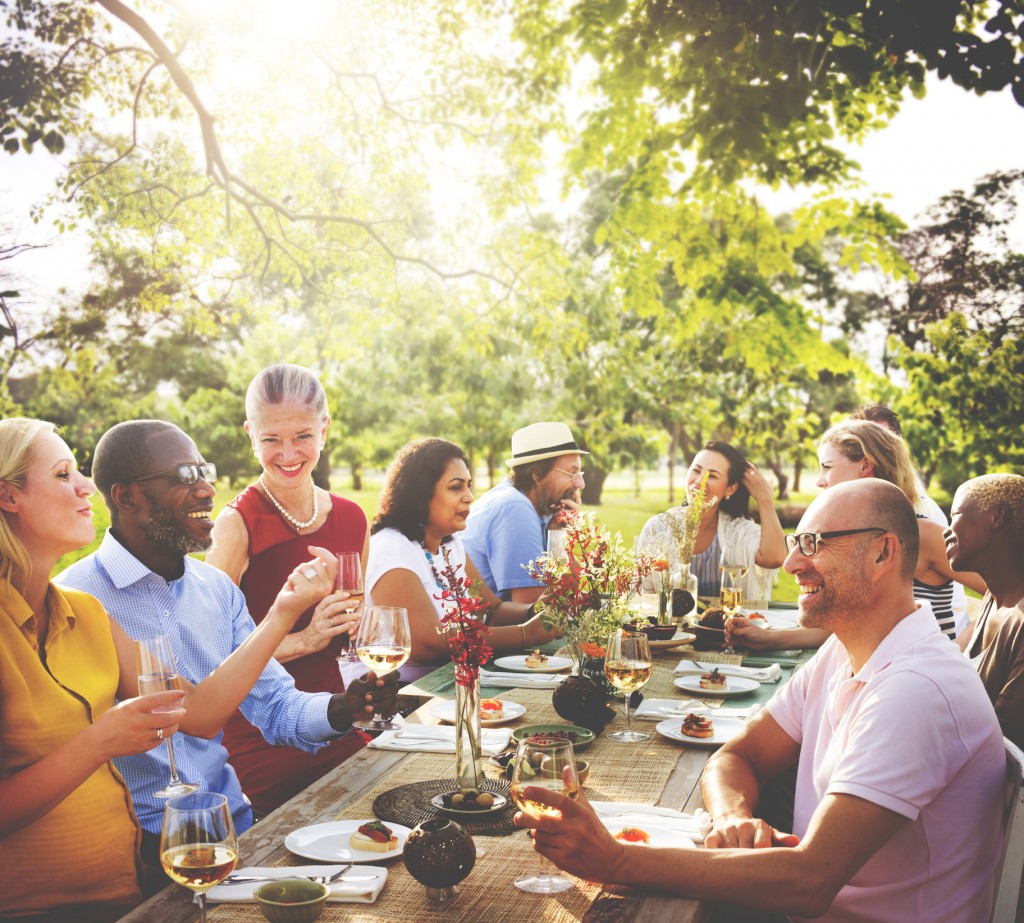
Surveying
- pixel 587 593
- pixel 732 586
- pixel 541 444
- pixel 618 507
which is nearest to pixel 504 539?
pixel 541 444

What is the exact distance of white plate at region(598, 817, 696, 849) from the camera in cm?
201

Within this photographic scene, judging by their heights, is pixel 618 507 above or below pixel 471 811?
below

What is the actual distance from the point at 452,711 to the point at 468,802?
2.88 ft

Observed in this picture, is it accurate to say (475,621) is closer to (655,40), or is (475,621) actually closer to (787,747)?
(787,747)

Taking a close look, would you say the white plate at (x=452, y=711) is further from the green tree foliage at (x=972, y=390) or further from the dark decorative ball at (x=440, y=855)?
the green tree foliage at (x=972, y=390)

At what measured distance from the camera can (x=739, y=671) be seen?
3.61 metres

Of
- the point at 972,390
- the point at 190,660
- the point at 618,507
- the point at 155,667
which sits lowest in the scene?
the point at 618,507

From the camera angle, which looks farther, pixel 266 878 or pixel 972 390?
pixel 972 390

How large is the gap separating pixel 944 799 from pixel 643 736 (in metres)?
1.04

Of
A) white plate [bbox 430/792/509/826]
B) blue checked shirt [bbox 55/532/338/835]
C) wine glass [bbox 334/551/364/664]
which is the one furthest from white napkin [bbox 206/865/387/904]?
wine glass [bbox 334/551/364/664]

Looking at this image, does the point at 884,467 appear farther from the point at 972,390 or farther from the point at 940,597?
the point at 972,390

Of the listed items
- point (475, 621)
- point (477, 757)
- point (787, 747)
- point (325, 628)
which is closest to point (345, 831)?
point (477, 757)

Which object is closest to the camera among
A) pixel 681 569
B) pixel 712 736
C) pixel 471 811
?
pixel 471 811

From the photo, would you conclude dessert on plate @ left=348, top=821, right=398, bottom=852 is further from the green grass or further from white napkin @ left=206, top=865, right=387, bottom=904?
the green grass
